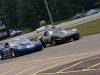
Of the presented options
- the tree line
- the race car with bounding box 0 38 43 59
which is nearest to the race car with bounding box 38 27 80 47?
the race car with bounding box 0 38 43 59

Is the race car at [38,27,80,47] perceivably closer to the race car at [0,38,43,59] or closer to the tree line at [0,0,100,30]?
the race car at [0,38,43,59]

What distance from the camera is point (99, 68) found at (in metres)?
9.11

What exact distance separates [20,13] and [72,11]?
565 inches

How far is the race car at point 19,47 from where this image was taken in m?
20.6

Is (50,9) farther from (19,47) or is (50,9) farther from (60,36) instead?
(19,47)

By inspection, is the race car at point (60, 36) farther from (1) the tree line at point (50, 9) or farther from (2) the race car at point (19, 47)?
(1) the tree line at point (50, 9)

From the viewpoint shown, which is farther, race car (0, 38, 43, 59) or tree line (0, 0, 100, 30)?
tree line (0, 0, 100, 30)

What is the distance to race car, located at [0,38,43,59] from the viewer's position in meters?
20.6

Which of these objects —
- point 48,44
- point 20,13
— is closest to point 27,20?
point 20,13

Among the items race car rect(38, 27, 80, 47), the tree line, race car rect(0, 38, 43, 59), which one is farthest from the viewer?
the tree line

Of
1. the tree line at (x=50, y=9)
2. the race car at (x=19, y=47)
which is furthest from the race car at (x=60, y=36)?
the tree line at (x=50, y=9)

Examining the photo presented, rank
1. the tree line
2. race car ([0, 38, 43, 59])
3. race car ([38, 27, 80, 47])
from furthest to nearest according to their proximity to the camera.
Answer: the tree line → race car ([38, 27, 80, 47]) → race car ([0, 38, 43, 59])

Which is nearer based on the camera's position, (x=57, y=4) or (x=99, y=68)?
(x=99, y=68)

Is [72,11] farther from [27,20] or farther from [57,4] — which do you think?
[27,20]
